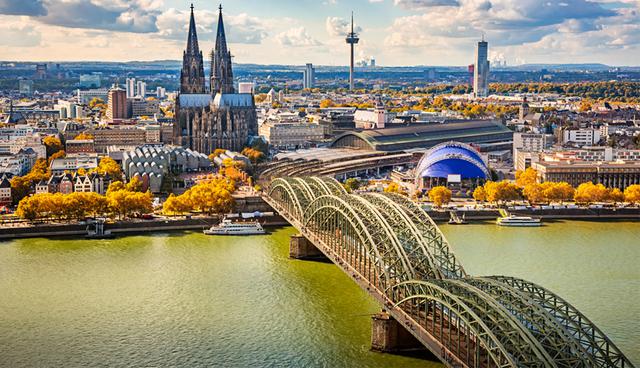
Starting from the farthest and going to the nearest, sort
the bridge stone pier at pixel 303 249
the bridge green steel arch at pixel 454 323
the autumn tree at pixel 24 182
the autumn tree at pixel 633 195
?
1. the autumn tree at pixel 633 195
2. the autumn tree at pixel 24 182
3. the bridge stone pier at pixel 303 249
4. the bridge green steel arch at pixel 454 323

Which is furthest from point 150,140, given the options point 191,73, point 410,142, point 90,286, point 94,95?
point 94,95

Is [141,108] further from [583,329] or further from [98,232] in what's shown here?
[583,329]

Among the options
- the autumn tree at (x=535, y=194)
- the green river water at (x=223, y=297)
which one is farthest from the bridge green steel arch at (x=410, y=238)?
the autumn tree at (x=535, y=194)

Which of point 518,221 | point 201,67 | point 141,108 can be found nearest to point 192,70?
A: point 201,67

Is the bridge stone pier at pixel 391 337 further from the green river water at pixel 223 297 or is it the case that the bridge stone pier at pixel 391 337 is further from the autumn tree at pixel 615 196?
the autumn tree at pixel 615 196

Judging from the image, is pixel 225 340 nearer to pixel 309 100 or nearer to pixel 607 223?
pixel 607 223

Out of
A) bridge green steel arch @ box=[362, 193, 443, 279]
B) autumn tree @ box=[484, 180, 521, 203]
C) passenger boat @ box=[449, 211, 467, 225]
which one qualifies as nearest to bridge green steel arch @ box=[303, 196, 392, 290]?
bridge green steel arch @ box=[362, 193, 443, 279]
